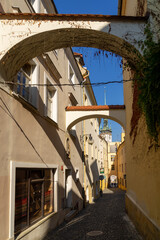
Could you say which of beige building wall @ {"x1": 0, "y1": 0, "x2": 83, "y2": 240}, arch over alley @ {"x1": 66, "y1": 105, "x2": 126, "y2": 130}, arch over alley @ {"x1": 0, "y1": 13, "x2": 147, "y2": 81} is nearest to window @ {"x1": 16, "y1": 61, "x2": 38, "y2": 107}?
beige building wall @ {"x1": 0, "y1": 0, "x2": 83, "y2": 240}

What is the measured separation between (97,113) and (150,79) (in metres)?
8.30

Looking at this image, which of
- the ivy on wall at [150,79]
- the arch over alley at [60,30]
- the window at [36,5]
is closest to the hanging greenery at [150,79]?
the ivy on wall at [150,79]

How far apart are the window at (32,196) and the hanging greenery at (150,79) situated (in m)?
3.50

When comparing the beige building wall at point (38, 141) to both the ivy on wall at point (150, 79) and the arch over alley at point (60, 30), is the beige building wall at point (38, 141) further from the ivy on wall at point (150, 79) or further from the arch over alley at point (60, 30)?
the ivy on wall at point (150, 79)

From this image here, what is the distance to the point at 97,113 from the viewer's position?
→ 1229 centimetres

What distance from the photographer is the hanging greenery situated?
3.90 meters

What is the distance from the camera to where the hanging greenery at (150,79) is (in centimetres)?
390

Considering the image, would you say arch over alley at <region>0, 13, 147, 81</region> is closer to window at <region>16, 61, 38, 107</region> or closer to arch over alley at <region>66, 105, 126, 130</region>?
window at <region>16, 61, 38, 107</region>

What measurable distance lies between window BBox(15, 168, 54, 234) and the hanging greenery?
3.50 m

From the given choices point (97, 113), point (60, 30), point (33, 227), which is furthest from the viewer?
point (97, 113)

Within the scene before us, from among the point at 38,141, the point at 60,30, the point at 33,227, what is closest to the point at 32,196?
the point at 33,227

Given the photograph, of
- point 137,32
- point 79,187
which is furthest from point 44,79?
point 79,187

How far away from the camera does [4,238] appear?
16.6 ft

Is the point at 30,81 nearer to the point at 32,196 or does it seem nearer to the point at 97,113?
the point at 32,196
